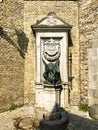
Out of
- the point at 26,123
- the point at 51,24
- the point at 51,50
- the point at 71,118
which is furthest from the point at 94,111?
the point at 51,24

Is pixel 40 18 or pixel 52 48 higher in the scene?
pixel 40 18

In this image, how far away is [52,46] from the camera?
7855 millimetres

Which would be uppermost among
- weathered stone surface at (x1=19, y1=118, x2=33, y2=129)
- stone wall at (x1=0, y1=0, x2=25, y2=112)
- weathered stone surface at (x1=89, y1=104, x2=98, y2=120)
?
stone wall at (x1=0, y1=0, x2=25, y2=112)

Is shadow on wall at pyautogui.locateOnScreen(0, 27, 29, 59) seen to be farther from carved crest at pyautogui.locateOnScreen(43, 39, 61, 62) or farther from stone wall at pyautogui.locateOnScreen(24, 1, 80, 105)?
carved crest at pyautogui.locateOnScreen(43, 39, 61, 62)

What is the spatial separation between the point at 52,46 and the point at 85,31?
4.83 feet

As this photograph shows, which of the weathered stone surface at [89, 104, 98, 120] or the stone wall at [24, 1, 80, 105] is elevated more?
the stone wall at [24, 1, 80, 105]

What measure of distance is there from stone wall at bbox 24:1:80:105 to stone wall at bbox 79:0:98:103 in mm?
295

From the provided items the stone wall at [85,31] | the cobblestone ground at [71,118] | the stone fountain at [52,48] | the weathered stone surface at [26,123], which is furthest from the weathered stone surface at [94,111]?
the weathered stone surface at [26,123]

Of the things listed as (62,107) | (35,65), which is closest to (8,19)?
(35,65)

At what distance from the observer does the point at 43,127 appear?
19.1 feet

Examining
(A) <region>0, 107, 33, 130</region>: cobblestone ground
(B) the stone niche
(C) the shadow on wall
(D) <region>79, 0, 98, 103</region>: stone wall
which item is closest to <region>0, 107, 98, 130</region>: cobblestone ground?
(A) <region>0, 107, 33, 130</region>: cobblestone ground

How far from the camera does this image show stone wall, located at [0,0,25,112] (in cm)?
763

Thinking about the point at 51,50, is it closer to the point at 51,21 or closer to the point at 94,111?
the point at 51,21

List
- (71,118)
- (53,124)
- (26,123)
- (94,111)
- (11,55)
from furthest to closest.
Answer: (11,55) → (94,111) → (71,118) → (26,123) → (53,124)
